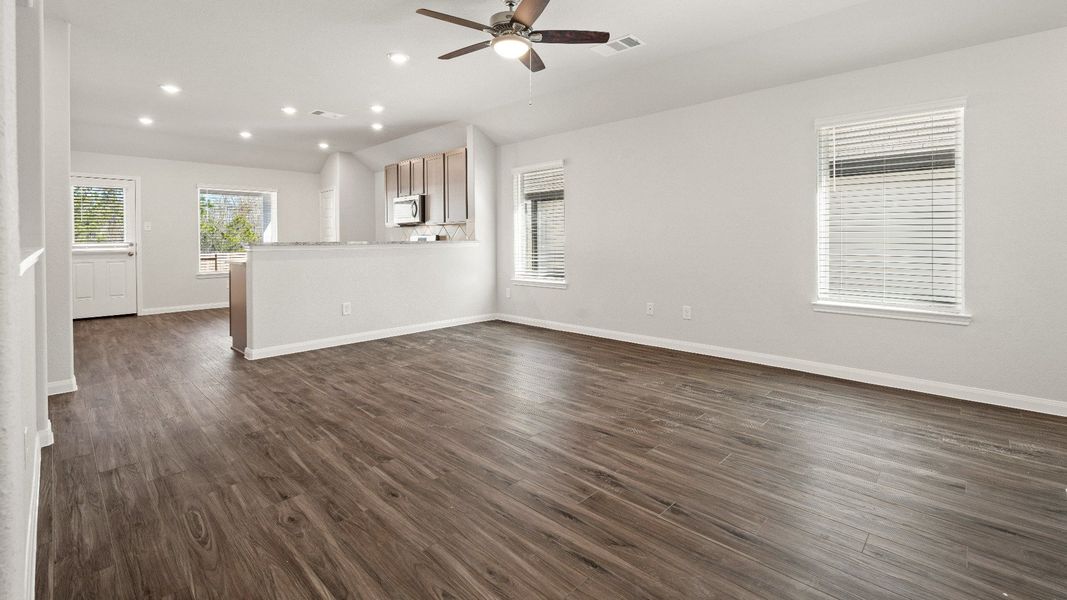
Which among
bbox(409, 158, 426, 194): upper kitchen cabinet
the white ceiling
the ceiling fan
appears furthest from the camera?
bbox(409, 158, 426, 194): upper kitchen cabinet

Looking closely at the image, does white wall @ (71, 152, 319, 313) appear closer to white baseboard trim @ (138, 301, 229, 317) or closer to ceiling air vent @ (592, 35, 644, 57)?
white baseboard trim @ (138, 301, 229, 317)

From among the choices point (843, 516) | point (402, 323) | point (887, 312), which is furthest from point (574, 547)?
point (402, 323)

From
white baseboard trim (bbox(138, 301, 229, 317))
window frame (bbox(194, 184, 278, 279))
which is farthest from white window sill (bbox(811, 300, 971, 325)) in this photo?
white baseboard trim (bbox(138, 301, 229, 317))

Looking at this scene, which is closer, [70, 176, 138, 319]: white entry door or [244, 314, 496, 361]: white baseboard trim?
[244, 314, 496, 361]: white baseboard trim

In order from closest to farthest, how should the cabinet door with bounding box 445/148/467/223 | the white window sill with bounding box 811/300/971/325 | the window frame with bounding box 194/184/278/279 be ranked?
the white window sill with bounding box 811/300/971/325, the cabinet door with bounding box 445/148/467/223, the window frame with bounding box 194/184/278/279

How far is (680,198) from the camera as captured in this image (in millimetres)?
5211

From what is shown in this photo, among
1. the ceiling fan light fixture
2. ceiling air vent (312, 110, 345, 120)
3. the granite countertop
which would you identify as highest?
ceiling air vent (312, 110, 345, 120)

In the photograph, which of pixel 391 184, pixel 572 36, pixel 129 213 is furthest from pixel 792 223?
pixel 129 213

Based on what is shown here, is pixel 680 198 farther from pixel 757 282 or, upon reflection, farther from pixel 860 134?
pixel 860 134

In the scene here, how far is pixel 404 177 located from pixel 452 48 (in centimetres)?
408

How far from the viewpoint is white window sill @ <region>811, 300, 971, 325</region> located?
145 inches

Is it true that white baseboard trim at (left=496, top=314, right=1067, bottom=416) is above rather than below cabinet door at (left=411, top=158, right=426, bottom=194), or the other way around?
below

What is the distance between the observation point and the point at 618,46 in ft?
14.1

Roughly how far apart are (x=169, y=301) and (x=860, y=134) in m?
9.25
